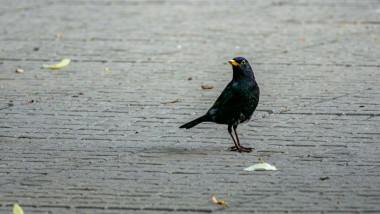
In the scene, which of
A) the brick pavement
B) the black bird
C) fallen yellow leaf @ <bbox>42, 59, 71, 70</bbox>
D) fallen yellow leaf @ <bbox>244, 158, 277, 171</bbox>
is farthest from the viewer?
fallen yellow leaf @ <bbox>42, 59, 71, 70</bbox>

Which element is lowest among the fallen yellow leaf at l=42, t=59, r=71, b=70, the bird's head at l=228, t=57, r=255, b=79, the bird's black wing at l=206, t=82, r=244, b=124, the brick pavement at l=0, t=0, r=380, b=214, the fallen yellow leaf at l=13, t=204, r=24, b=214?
the fallen yellow leaf at l=42, t=59, r=71, b=70

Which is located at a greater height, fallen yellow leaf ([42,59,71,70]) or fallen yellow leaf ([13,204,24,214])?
fallen yellow leaf ([13,204,24,214])

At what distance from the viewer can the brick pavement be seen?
5055mm

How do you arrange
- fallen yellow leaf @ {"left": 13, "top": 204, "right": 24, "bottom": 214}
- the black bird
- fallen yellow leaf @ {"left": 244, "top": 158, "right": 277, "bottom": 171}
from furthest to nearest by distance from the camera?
the black bird, fallen yellow leaf @ {"left": 244, "top": 158, "right": 277, "bottom": 171}, fallen yellow leaf @ {"left": 13, "top": 204, "right": 24, "bottom": 214}

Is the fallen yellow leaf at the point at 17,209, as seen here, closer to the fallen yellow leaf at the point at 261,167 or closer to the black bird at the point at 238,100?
the fallen yellow leaf at the point at 261,167

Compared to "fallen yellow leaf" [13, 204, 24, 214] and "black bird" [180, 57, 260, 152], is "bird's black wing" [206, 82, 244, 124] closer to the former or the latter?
"black bird" [180, 57, 260, 152]

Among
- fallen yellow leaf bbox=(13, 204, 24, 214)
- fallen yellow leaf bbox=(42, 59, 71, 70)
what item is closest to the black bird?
fallen yellow leaf bbox=(13, 204, 24, 214)

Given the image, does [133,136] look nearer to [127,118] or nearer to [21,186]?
[127,118]

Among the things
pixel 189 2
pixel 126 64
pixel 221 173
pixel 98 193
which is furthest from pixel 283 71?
pixel 189 2

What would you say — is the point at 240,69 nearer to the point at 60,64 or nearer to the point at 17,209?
the point at 17,209

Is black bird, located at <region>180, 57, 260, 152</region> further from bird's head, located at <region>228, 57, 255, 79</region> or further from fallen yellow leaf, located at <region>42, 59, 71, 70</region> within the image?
fallen yellow leaf, located at <region>42, 59, 71, 70</region>

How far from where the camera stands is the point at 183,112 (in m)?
7.45

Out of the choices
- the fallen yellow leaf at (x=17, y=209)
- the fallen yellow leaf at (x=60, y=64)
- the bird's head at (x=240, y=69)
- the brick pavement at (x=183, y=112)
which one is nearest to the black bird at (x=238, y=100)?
the bird's head at (x=240, y=69)

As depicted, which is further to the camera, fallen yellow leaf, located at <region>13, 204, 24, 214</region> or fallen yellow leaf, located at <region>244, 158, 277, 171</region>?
fallen yellow leaf, located at <region>244, 158, 277, 171</region>
